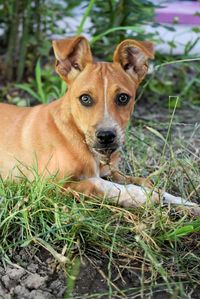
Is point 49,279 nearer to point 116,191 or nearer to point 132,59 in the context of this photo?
point 116,191

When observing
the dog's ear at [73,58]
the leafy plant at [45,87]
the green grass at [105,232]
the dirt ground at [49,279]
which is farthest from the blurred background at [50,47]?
the dirt ground at [49,279]

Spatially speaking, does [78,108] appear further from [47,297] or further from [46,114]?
[47,297]

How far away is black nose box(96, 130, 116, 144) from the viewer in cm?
409

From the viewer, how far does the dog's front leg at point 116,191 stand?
4168 millimetres

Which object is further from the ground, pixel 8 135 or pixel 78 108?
pixel 78 108

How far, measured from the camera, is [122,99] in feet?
14.1

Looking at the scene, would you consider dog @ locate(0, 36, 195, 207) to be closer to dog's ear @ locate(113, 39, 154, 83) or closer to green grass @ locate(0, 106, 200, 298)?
dog's ear @ locate(113, 39, 154, 83)

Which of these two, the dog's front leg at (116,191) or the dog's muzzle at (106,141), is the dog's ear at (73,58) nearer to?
the dog's muzzle at (106,141)

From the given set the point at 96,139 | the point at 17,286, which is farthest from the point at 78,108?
the point at 17,286

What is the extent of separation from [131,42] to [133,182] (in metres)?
1.05

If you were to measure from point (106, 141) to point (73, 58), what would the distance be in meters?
0.73

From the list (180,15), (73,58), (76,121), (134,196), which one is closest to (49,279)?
(134,196)

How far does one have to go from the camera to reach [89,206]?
412cm

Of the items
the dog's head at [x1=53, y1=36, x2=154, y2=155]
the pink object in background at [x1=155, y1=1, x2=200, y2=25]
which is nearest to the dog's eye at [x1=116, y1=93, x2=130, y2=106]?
the dog's head at [x1=53, y1=36, x2=154, y2=155]
